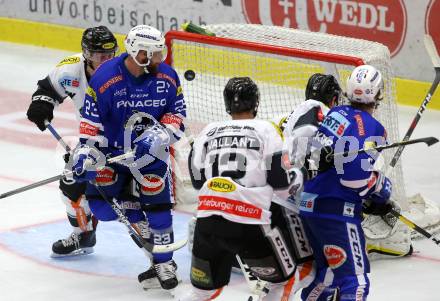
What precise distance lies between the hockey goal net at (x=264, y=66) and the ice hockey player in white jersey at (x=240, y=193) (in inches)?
70.2

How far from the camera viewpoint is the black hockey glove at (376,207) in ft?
16.6

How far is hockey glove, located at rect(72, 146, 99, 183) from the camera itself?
5.60m

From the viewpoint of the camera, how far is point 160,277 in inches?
228

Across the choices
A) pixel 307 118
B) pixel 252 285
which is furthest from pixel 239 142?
pixel 252 285

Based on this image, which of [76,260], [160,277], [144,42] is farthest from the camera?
[76,260]

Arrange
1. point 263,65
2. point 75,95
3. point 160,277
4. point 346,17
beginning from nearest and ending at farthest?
point 160,277 → point 75,95 → point 263,65 → point 346,17

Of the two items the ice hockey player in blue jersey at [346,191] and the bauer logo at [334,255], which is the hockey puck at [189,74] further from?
the bauer logo at [334,255]

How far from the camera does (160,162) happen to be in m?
5.75

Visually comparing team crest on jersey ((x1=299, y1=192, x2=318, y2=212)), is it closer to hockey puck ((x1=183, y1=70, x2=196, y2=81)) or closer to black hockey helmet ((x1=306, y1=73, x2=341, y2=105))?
black hockey helmet ((x1=306, y1=73, x2=341, y2=105))

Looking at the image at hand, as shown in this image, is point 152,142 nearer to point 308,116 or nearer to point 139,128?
point 139,128

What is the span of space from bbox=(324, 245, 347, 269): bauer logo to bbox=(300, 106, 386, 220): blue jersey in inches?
5.5

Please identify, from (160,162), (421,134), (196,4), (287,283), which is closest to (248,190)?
(287,283)

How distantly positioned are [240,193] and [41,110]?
6.20 ft

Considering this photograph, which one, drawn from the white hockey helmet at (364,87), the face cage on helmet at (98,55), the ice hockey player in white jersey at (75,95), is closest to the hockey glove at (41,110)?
the ice hockey player in white jersey at (75,95)
